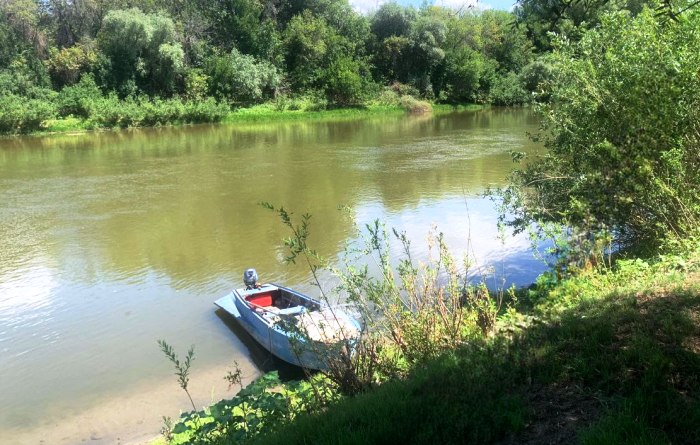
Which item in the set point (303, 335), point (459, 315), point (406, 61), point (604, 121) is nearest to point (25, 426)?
point (303, 335)

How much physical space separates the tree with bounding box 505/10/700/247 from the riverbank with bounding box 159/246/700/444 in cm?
266

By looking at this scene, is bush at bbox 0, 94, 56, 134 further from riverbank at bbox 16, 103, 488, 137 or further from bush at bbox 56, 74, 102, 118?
bush at bbox 56, 74, 102, 118

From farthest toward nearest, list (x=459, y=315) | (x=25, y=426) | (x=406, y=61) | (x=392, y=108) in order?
(x=406, y=61) → (x=392, y=108) → (x=25, y=426) → (x=459, y=315)

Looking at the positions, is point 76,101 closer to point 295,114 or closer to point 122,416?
point 295,114

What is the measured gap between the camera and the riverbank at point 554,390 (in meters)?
3.04

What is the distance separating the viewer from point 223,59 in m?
49.2

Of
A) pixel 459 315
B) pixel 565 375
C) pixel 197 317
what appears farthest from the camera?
pixel 197 317

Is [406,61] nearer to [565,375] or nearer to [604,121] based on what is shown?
[604,121]

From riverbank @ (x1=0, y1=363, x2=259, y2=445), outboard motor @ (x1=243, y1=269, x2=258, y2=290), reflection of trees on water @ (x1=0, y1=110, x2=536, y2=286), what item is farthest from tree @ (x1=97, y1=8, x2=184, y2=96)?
riverbank @ (x1=0, y1=363, x2=259, y2=445)

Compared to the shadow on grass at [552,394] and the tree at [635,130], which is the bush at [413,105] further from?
the shadow on grass at [552,394]

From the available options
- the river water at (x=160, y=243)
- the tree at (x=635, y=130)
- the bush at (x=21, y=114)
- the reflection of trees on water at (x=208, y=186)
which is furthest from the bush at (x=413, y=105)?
the tree at (x=635, y=130)

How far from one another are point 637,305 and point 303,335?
106 inches

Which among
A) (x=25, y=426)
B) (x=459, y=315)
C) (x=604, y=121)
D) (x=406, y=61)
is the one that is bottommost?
(x=25, y=426)

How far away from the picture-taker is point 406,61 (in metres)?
59.8
